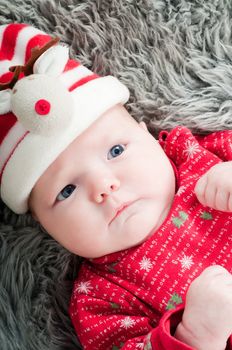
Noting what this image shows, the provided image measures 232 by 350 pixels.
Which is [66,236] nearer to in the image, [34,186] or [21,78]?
[34,186]

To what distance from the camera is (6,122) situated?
3.80 feet

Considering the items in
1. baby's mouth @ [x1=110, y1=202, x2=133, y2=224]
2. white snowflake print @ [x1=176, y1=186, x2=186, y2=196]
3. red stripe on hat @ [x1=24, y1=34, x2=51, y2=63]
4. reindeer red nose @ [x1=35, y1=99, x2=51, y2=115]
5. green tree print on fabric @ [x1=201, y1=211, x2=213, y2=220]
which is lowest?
green tree print on fabric @ [x1=201, y1=211, x2=213, y2=220]

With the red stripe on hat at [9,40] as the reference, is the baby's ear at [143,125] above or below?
below

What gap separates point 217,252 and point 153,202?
152 mm

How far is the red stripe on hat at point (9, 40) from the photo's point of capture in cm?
124

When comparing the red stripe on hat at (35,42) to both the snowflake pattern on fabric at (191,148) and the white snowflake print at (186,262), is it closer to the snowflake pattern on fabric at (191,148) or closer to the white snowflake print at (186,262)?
the snowflake pattern on fabric at (191,148)

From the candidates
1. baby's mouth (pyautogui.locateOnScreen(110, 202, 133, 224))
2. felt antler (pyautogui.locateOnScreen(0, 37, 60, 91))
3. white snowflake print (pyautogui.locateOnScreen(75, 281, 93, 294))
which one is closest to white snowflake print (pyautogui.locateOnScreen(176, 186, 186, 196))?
baby's mouth (pyautogui.locateOnScreen(110, 202, 133, 224))

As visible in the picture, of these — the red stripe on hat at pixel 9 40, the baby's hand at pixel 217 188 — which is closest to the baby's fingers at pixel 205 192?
the baby's hand at pixel 217 188

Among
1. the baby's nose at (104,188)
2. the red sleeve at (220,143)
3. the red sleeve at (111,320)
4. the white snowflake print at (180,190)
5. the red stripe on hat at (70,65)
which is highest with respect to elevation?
the red stripe on hat at (70,65)

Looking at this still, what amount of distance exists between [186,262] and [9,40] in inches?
21.9

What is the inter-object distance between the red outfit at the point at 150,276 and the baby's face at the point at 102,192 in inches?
1.4

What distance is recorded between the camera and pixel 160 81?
1.36m

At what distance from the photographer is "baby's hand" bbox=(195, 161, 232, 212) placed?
115cm

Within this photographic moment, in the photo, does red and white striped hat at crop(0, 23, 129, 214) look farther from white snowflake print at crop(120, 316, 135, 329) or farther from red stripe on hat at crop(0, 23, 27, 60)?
white snowflake print at crop(120, 316, 135, 329)
